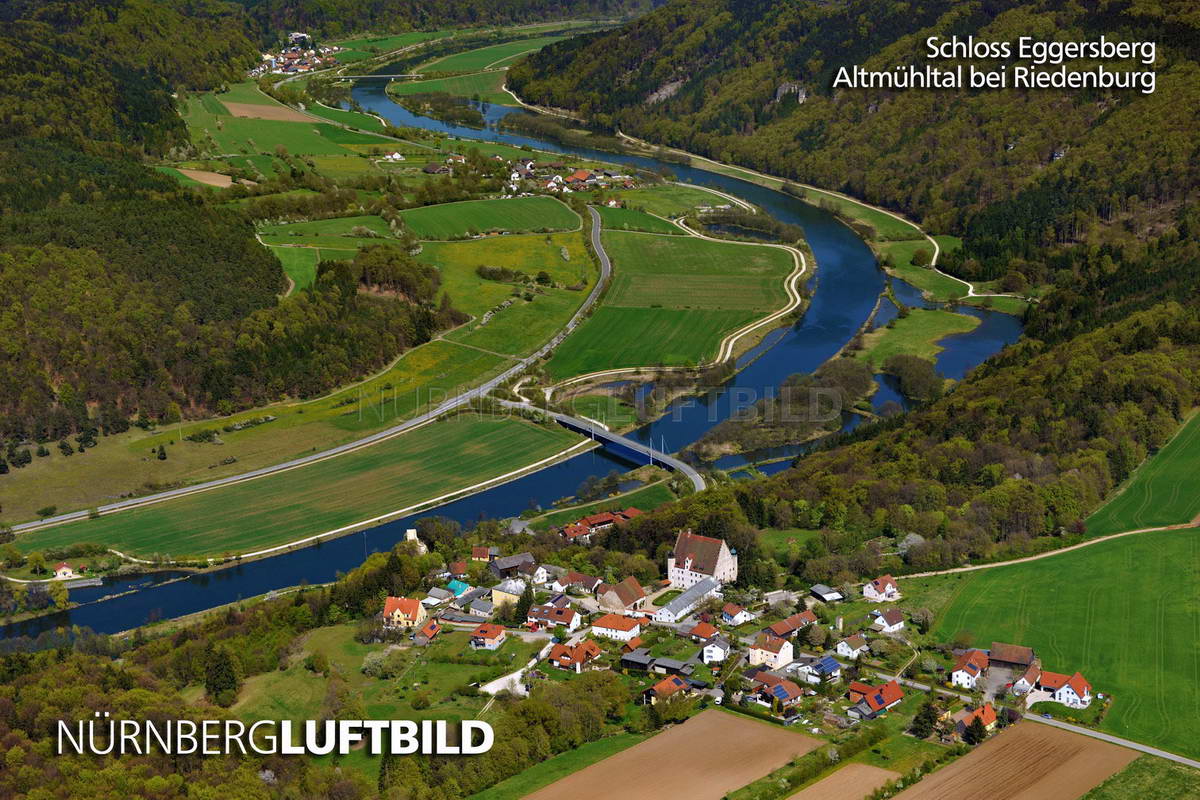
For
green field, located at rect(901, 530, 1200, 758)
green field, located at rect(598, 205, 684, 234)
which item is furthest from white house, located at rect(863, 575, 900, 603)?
green field, located at rect(598, 205, 684, 234)

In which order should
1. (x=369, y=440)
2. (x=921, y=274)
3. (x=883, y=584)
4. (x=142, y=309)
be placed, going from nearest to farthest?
(x=883, y=584), (x=369, y=440), (x=142, y=309), (x=921, y=274)

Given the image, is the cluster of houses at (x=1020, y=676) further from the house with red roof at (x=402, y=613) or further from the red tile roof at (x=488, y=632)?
the house with red roof at (x=402, y=613)

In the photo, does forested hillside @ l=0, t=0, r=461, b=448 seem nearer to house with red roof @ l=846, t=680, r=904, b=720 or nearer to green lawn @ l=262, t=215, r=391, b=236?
green lawn @ l=262, t=215, r=391, b=236

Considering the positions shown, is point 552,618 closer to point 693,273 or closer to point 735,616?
point 735,616

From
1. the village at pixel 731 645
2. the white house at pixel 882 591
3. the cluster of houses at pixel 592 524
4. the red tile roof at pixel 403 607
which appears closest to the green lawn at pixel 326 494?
the cluster of houses at pixel 592 524

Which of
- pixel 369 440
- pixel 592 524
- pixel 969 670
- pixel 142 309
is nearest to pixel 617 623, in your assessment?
pixel 592 524

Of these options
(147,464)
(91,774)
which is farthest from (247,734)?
(147,464)
